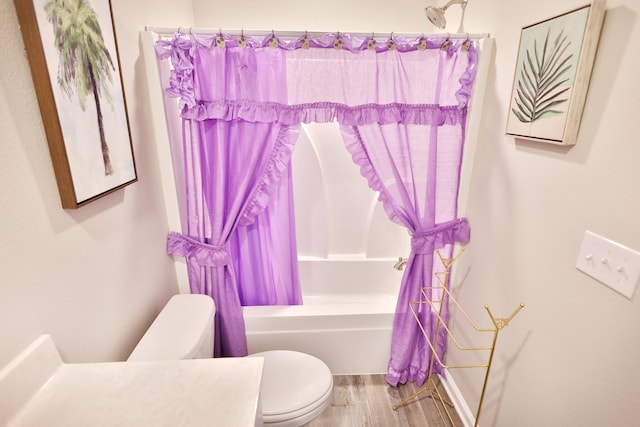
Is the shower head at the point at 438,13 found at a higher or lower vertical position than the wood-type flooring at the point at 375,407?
higher

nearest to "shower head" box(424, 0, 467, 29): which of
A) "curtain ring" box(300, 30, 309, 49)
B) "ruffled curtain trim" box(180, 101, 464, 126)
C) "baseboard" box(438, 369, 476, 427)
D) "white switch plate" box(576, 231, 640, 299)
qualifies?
"ruffled curtain trim" box(180, 101, 464, 126)

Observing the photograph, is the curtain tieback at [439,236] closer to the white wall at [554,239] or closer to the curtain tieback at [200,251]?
the white wall at [554,239]

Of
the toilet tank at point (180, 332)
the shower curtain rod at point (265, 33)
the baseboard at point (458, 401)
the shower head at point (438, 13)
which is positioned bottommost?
the baseboard at point (458, 401)

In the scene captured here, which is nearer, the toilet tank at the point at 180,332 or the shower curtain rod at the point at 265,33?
the toilet tank at the point at 180,332

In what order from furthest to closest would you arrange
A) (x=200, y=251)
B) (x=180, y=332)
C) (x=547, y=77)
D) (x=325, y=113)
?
(x=200, y=251) < (x=325, y=113) < (x=180, y=332) < (x=547, y=77)

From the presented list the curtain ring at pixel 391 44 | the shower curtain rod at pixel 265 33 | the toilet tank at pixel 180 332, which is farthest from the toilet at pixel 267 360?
the curtain ring at pixel 391 44

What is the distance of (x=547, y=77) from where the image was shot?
108cm

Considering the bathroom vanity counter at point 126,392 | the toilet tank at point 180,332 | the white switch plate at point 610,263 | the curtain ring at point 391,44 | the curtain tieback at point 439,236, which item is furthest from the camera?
the curtain tieback at point 439,236

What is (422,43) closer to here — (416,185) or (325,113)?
(325,113)

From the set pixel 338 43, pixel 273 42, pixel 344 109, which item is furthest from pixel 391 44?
pixel 273 42

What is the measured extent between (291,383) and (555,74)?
1545mm

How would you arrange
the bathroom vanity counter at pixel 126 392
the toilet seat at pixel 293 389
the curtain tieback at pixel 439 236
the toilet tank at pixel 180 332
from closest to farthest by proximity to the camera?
1. the bathroom vanity counter at pixel 126 392
2. the toilet tank at pixel 180 332
3. the toilet seat at pixel 293 389
4. the curtain tieback at pixel 439 236

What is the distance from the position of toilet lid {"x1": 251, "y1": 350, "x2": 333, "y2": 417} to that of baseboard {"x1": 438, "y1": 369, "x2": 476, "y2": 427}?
2.64ft

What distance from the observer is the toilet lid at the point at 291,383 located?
134cm
